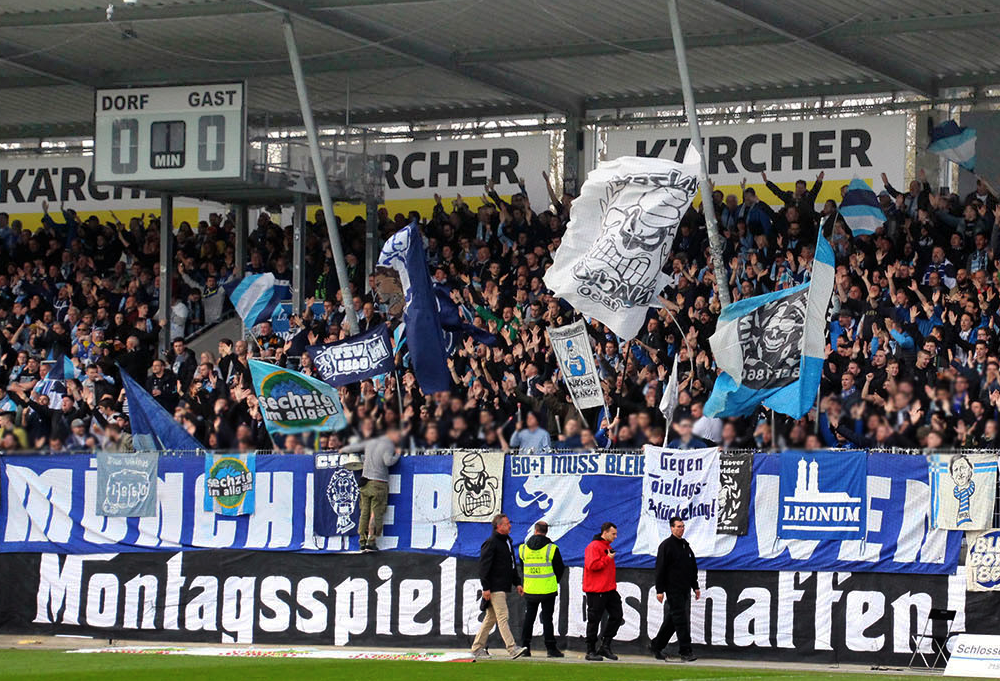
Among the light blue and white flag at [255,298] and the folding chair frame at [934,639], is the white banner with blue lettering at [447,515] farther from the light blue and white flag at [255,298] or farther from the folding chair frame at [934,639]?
the light blue and white flag at [255,298]

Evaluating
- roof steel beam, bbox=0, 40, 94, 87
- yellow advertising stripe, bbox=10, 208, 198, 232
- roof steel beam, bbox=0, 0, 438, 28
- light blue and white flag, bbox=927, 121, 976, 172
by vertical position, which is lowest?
yellow advertising stripe, bbox=10, 208, 198, 232

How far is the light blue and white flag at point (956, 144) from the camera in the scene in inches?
1325

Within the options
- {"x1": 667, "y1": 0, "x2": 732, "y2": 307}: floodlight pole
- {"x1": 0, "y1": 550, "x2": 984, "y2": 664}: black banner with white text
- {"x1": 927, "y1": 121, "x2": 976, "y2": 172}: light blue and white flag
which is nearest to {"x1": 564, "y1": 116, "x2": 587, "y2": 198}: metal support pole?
{"x1": 927, "y1": 121, "x2": 976, "y2": 172}: light blue and white flag

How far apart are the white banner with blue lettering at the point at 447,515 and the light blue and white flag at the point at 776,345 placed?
5.55 feet

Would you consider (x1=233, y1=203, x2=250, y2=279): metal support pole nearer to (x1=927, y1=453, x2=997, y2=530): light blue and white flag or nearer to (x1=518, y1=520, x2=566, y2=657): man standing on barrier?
(x1=518, y1=520, x2=566, y2=657): man standing on barrier

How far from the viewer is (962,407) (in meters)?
16.5

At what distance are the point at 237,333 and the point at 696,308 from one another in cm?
1262

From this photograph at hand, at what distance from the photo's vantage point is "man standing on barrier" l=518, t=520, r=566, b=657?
71.4 ft

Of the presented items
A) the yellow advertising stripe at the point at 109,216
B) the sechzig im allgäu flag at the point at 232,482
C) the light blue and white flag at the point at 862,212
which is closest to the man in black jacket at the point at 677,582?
the sechzig im allgäu flag at the point at 232,482

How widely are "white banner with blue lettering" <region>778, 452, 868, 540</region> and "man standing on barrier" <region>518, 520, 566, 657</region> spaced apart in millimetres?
2728

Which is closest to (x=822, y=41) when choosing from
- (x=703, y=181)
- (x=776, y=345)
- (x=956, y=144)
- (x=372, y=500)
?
(x=956, y=144)

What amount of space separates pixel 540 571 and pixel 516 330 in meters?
6.83

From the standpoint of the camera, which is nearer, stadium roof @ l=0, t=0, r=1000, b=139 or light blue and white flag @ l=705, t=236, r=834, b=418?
light blue and white flag @ l=705, t=236, r=834, b=418

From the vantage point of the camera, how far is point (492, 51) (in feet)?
111
